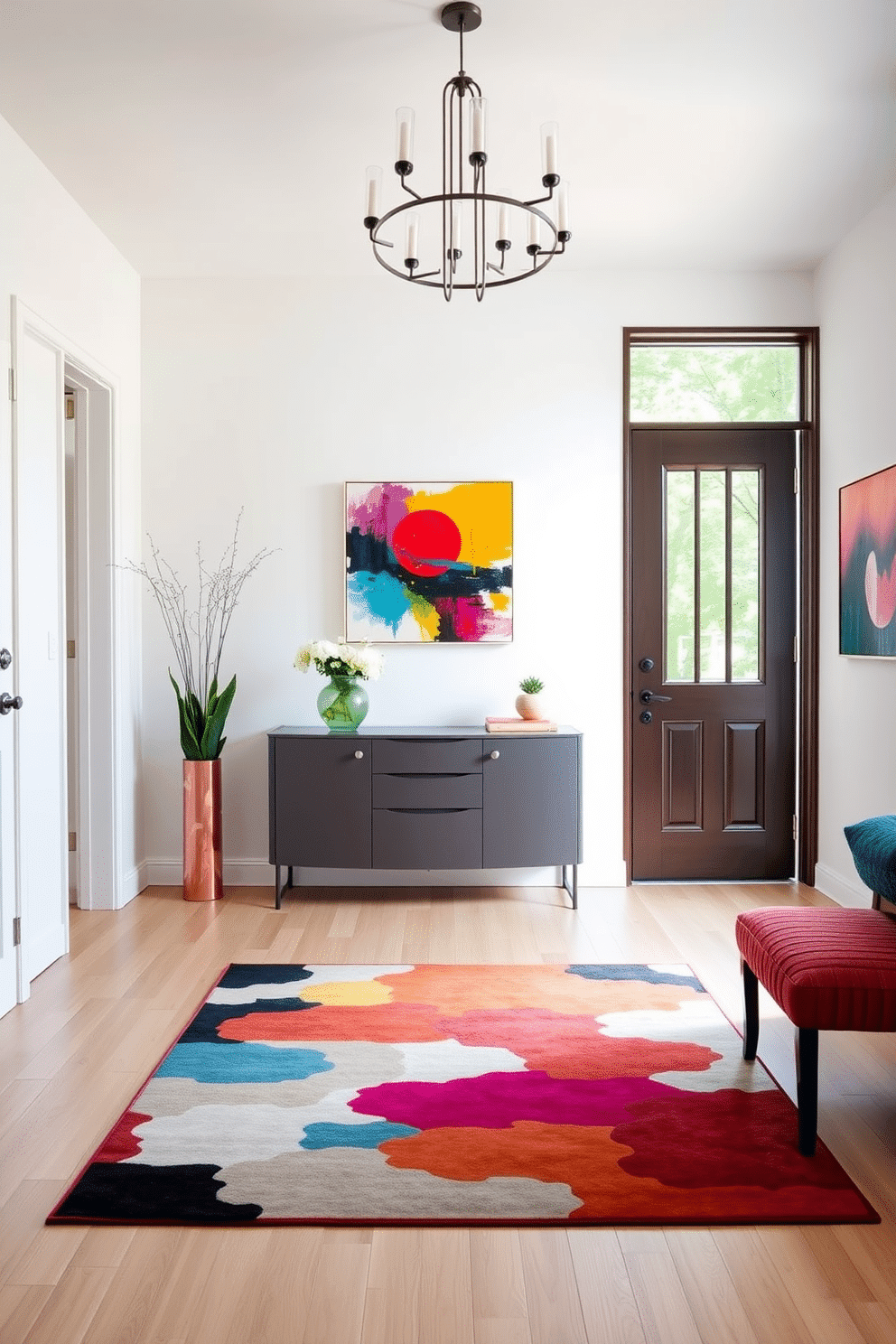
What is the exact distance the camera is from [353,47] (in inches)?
111

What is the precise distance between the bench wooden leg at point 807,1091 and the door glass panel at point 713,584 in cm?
262

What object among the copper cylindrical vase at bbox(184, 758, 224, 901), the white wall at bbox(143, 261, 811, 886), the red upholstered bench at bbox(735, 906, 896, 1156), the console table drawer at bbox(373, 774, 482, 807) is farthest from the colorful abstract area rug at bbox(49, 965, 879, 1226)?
the white wall at bbox(143, 261, 811, 886)

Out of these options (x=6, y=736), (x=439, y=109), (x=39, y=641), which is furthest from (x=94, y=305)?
(x=6, y=736)

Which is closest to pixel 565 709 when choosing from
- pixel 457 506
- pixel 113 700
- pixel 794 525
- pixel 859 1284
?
pixel 457 506

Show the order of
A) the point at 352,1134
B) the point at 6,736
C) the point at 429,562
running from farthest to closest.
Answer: the point at 429,562, the point at 6,736, the point at 352,1134

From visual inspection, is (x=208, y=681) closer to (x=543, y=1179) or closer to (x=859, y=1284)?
(x=543, y=1179)

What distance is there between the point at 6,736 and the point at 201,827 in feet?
4.39

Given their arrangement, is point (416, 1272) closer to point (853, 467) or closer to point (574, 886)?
point (574, 886)

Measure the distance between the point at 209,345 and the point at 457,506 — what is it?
1.33m

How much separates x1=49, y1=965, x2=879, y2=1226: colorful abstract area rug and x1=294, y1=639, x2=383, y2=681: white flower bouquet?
1.43 m

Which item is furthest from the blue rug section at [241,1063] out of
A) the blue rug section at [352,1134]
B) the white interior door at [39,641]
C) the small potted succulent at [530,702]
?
the small potted succulent at [530,702]

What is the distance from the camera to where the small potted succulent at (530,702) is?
4371 mm

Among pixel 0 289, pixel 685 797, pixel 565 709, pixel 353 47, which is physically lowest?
pixel 685 797

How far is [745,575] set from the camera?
467 cm
